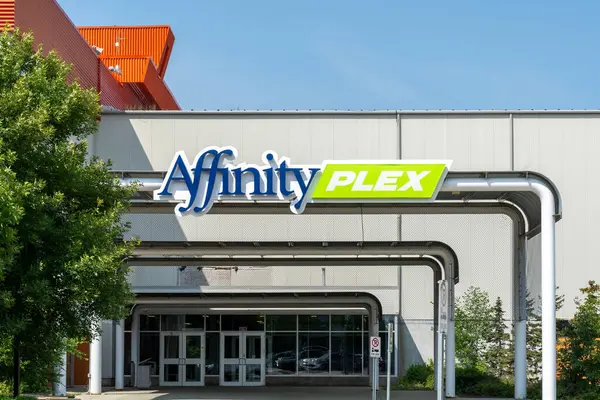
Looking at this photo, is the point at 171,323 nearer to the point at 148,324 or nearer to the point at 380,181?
the point at 148,324

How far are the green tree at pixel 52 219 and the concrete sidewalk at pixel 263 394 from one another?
46.3 ft

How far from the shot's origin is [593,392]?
27.1 m

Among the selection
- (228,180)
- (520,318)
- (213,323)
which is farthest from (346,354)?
(228,180)

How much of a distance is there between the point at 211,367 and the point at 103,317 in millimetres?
25799

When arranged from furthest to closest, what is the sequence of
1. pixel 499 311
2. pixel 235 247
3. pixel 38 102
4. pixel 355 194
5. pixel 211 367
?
1. pixel 211 367
2. pixel 499 311
3. pixel 235 247
4. pixel 355 194
5. pixel 38 102

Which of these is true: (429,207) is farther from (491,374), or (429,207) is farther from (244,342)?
(244,342)

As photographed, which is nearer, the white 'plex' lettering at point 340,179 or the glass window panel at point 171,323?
the white 'plex' lettering at point 340,179

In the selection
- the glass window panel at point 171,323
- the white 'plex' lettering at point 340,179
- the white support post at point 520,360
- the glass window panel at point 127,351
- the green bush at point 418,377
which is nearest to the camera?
the white 'plex' lettering at point 340,179

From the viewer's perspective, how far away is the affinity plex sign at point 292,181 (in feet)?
73.7

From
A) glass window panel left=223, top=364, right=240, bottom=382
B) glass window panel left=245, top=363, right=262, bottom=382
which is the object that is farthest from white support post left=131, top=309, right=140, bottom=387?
glass window panel left=245, top=363, right=262, bottom=382

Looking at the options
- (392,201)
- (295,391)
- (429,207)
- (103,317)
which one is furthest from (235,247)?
(103,317)

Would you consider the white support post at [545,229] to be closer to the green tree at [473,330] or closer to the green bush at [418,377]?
the green tree at [473,330]

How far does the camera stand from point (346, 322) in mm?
42750

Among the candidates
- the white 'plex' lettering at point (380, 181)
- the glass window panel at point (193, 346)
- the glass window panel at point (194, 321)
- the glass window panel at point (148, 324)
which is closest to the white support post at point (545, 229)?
the white 'plex' lettering at point (380, 181)
